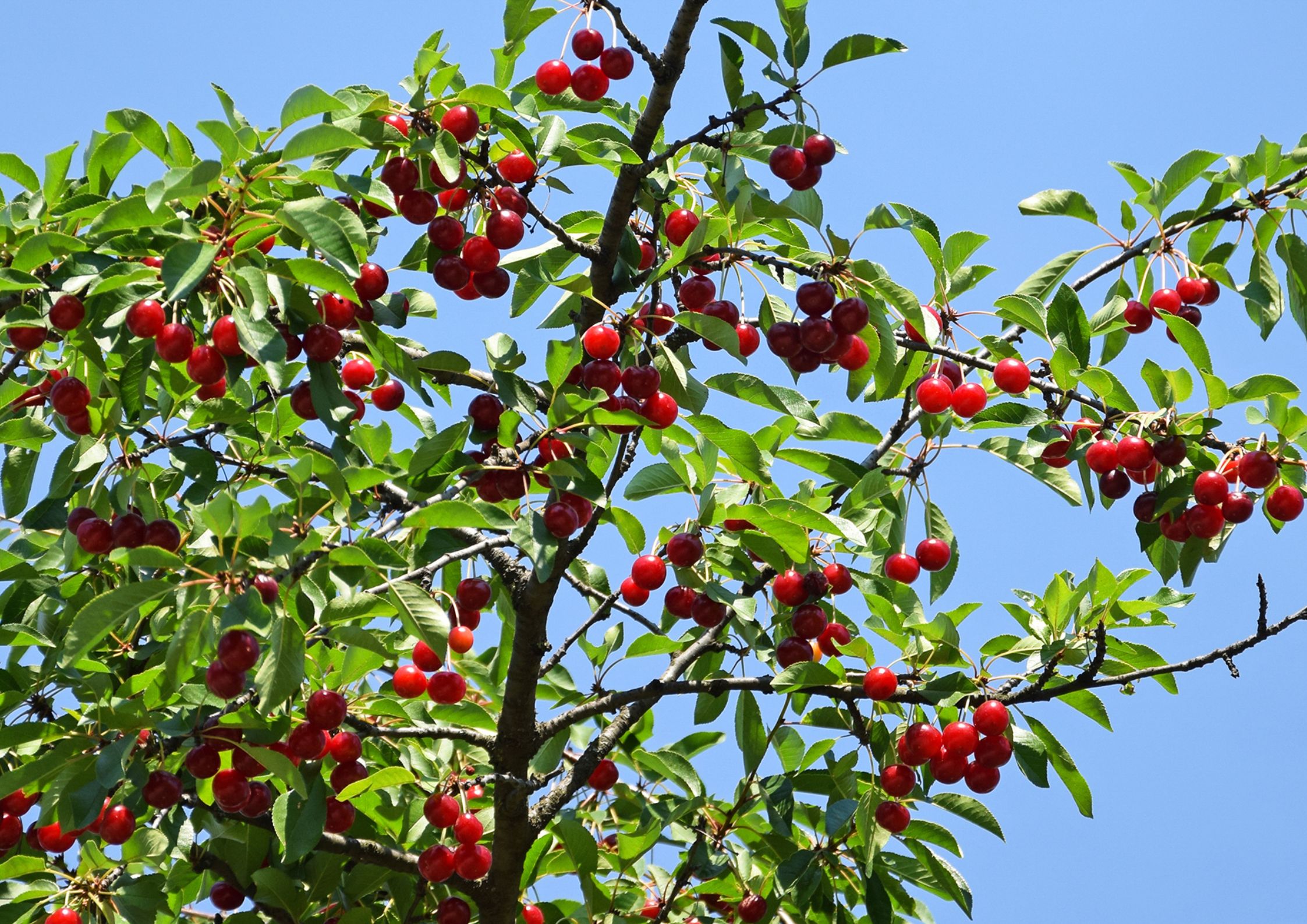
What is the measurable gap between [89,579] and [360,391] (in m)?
0.94

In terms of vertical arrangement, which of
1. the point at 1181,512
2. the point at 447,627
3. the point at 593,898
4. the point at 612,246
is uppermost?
the point at 612,246

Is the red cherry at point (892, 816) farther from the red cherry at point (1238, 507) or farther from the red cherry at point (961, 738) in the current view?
the red cherry at point (1238, 507)

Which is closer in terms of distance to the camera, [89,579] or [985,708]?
[985,708]

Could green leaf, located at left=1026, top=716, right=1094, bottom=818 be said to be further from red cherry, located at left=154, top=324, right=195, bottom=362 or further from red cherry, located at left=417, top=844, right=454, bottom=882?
red cherry, located at left=154, top=324, right=195, bottom=362

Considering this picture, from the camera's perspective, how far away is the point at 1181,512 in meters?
3.46

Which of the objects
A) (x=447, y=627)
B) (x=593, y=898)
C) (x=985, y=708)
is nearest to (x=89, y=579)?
(x=447, y=627)

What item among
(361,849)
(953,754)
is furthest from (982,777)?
(361,849)

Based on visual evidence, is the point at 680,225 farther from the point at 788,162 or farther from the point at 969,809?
the point at 969,809

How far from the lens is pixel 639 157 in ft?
10.2

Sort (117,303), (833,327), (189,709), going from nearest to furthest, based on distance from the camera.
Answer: (117,303), (833,327), (189,709)

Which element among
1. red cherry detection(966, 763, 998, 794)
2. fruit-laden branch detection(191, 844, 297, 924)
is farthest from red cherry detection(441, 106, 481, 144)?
fruit-laden branch detection(191, 844, 297, 924)

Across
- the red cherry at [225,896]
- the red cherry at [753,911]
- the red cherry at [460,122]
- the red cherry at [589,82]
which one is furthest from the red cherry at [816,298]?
the red cherry at [225,896]

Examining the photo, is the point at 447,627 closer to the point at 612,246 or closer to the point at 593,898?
the point at 612,246

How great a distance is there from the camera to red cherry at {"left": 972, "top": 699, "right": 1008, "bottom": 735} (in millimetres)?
3229
